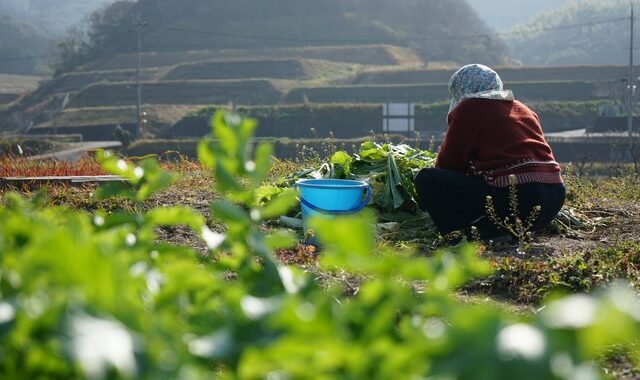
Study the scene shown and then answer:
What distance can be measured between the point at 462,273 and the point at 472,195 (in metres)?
4.14

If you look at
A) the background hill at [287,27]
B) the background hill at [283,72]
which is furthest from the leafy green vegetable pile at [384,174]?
the background hill at [287,27]

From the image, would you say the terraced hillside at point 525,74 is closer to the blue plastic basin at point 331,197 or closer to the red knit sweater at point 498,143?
the red knit sweater at point 498,143

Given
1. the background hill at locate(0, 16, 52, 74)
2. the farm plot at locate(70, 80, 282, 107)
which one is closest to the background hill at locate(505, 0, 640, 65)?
the background hill at locate(0, 16, 52, 74)

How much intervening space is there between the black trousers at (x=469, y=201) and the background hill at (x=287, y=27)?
81352mm

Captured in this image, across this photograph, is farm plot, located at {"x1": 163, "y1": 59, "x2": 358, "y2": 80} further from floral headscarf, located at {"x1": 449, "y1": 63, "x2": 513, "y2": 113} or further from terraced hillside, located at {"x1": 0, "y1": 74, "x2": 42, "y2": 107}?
floral headscarf, located at {"x1": 449, "y1": 63, "x2": 513, "y2": 113}

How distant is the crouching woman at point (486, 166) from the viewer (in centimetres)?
496

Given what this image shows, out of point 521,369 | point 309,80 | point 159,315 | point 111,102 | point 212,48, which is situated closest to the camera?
point 521,369

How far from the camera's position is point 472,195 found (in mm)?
5070

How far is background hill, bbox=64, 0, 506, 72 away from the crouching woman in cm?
8135

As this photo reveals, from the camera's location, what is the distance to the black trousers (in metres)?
5.04

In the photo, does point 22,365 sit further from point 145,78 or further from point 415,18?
point 415,18

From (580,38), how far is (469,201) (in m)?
157

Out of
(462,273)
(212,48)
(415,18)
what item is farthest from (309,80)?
(462,273)

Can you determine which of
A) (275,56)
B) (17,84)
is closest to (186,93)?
Answer: (275,56)
